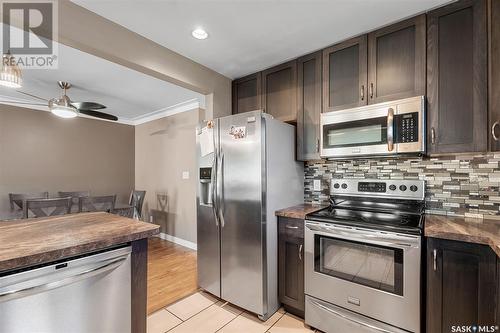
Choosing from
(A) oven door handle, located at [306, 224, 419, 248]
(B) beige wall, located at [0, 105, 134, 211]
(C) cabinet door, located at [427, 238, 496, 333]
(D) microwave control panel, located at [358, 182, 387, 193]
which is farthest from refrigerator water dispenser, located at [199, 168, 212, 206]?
(B) beige wall, located at [0, 105, 134, 211]

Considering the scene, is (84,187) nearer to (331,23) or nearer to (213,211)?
(213,211)

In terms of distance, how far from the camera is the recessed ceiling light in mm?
1912

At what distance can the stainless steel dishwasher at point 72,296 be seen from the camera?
901 millimetres

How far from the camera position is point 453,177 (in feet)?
5.97

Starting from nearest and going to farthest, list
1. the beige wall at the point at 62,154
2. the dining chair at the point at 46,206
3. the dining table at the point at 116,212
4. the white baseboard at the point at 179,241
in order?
the dining chair at the point at 46,206
the dining table at the point at 116,212
the beige wall at the point at 62,154
the white baseboard at the point at 179,241

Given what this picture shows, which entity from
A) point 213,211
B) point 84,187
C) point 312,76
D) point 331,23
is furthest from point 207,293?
point 84,187

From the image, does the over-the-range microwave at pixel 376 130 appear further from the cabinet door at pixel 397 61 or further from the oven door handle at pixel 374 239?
the oven door handle at pixel 374 239

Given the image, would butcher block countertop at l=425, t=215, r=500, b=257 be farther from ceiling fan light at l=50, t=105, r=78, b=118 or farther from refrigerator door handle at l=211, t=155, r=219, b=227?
ceiling fan light at l=50, t=105, r=78, b=118

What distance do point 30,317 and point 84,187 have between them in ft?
13.6

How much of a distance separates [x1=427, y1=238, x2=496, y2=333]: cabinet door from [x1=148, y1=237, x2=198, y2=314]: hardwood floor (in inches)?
82.2

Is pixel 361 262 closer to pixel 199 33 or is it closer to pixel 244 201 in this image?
pixel 244 201

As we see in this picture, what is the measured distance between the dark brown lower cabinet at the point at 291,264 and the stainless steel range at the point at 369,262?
0.08 metres

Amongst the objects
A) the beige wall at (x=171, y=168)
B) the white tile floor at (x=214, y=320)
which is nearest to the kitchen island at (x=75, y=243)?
the white tile floor at (x=214, y=320)

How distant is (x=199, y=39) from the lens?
204 cm
